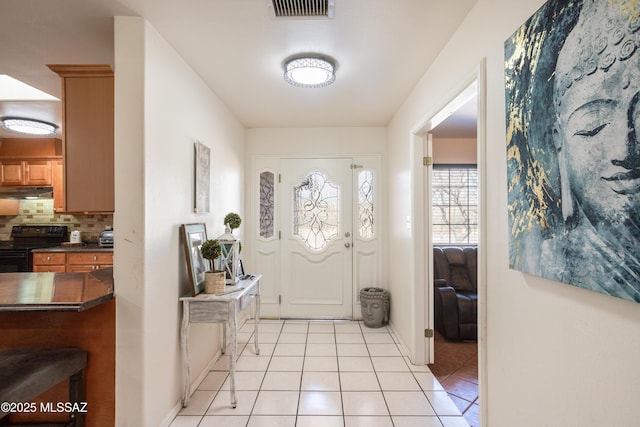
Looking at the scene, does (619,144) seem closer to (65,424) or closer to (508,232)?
(508,232)

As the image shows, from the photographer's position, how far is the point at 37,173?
453cm

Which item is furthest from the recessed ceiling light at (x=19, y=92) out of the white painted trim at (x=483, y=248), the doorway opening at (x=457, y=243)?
the white painted trim at (x=483, y=248)

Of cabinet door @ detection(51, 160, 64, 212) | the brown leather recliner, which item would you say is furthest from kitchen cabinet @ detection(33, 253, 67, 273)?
the brown leather recliner

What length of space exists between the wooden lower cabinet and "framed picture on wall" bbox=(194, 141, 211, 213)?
2.27 meters

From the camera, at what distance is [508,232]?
4.61 ft

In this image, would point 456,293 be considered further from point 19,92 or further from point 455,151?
point 19,92

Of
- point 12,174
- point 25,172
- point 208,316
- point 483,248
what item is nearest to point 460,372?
point 483,248

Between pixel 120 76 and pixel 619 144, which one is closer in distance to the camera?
pixel 619 144

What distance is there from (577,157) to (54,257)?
520 cm

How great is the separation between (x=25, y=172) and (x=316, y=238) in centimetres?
418

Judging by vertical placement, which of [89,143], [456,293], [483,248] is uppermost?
[89,143]

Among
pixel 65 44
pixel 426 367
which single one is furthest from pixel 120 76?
pixel 426 367

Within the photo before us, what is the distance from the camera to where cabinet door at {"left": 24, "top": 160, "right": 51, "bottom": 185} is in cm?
451

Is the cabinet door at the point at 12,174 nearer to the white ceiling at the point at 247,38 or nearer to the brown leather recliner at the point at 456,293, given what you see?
the white ceiling at the point at 247,38
